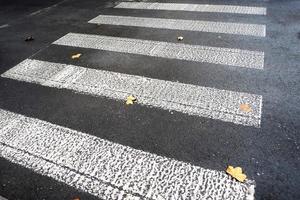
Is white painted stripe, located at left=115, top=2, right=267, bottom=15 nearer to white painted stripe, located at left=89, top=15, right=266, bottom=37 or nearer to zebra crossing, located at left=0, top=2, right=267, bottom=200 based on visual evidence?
white painted stripe, located at left=89, top=15, right=266, bottom=37

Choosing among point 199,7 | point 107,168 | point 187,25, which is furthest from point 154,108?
point 199,7

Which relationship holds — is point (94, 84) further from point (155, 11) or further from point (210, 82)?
point (155, 11)

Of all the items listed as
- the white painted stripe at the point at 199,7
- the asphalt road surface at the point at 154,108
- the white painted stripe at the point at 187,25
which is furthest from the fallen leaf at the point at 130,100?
the white painted stripe at the point at 199,7

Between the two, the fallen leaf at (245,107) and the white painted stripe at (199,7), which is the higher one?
the white painted stripe at (199,7)

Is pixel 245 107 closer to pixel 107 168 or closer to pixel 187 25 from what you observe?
pixel 107 168

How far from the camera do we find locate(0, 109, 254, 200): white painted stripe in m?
2.94

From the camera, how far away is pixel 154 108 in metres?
4.12

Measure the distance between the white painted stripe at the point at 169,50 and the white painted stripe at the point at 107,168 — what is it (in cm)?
244

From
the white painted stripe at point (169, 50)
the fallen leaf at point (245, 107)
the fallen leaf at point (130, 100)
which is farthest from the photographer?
the white painted stripe at point (169, 50)

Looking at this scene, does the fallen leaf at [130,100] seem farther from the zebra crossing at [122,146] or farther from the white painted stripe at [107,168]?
the white painted stripe at [107,168]

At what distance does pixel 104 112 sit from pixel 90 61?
1.67 metres

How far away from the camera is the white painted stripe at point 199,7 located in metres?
7.17

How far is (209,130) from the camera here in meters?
3.67

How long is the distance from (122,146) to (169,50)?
2685 millimetres
